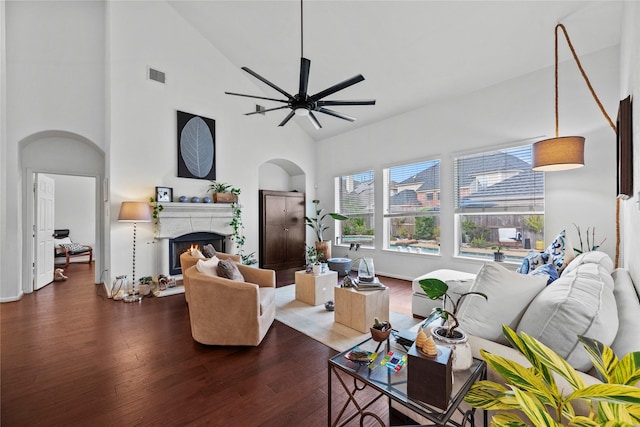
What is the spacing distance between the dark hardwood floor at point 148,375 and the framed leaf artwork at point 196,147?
9.02 feet

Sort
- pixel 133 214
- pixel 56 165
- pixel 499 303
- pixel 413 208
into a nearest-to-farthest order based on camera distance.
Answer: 1. pixel 499 303
2. pixel 133 214
3. pixel 56 165
4. pixel 413 208

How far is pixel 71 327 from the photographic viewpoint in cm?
314

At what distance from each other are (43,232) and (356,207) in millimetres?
6015

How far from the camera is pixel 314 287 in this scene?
3.80 meters

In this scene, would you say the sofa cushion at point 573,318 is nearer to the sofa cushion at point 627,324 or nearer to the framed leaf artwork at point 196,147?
the sofa cushion at point 627,324

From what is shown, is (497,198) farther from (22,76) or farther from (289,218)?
(22,76)

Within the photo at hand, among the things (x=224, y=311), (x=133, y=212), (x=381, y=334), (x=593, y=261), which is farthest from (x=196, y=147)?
(x=593, y=261)

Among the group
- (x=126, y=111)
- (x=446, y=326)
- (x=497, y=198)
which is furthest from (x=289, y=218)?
(x=446, y=326)

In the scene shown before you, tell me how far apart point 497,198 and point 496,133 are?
0.99 m

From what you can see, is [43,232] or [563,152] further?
[43,232]

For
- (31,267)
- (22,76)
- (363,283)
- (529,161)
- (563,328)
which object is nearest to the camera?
(563,328)

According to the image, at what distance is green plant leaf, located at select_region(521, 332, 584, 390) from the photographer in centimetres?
73

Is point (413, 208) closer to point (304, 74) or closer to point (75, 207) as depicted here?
point (304, 74)

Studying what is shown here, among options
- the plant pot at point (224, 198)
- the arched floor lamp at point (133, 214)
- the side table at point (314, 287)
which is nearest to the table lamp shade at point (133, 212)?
the arched floor lamp at point (133, 214)
